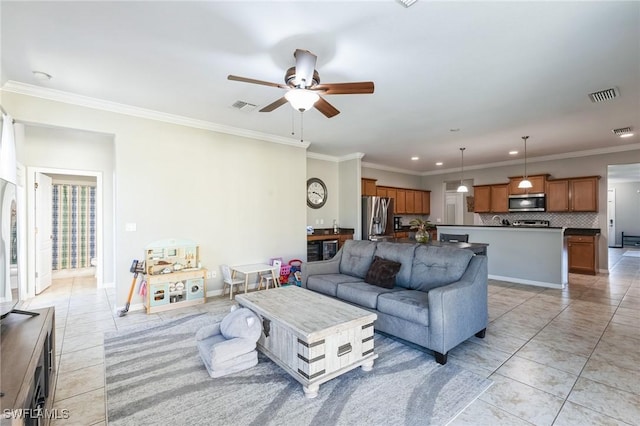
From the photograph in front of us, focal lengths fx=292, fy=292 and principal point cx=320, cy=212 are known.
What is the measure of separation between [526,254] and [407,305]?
4.14 meters

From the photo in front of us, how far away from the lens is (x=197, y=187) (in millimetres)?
4570

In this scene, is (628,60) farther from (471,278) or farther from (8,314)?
(8,314)

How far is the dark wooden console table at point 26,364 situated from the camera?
3.99ft

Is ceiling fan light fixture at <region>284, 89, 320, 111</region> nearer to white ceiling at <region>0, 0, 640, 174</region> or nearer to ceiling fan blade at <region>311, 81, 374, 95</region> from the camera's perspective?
ceiling fan blade at <region>311, 81, 374, 95</region>

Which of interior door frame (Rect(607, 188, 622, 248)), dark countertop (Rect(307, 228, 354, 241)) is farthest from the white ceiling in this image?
interior door frame (Rect(607, 188, 622, 248))

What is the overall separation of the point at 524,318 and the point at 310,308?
2.89m

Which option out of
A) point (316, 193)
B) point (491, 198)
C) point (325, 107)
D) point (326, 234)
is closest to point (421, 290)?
point (325, 107)

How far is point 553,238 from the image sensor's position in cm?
524

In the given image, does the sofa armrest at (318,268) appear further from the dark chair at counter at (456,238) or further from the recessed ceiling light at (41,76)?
the recessed ceiling light at (41,76)

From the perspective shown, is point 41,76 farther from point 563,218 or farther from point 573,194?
point 563,218

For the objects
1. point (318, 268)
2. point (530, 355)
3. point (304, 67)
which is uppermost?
point (304, 67)

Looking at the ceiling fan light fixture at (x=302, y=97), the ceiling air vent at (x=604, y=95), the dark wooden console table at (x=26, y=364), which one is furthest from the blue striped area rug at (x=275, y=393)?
the ceiling air vent at (x=604, y=95)

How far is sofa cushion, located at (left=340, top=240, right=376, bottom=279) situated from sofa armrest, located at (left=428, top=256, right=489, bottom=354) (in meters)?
1.30

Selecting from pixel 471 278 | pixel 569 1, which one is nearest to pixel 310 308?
pixel 471 278
